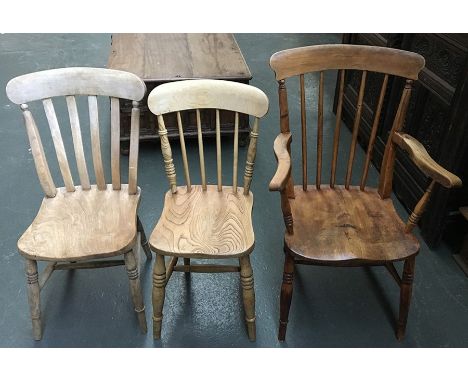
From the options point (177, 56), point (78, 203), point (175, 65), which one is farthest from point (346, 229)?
point (177, 56)

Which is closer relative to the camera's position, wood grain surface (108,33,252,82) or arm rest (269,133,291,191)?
arm rest (269,133,291,191)

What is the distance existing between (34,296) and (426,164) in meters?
1.57

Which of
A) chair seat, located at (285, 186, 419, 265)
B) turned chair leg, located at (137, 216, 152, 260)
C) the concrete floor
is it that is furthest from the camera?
turned chair leg, located at (137, 216, 152, 260)

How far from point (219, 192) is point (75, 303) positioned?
84 cm

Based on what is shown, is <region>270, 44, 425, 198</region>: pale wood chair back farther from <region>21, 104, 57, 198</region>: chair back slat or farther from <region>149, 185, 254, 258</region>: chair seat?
<region>21, 104, 57, 198</region>: chair back slat

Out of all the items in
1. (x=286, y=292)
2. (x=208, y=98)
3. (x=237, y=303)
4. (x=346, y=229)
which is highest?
(x=208, y=98)

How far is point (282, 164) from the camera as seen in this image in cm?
146

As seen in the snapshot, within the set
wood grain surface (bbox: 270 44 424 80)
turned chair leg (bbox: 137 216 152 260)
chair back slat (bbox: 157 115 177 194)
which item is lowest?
turned chair leg (bbox: 137 216 152 260)

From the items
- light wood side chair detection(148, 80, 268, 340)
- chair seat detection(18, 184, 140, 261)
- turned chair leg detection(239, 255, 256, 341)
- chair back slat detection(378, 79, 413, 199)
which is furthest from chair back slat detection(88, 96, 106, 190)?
chair back slat detection(378, 79, 413, 199)

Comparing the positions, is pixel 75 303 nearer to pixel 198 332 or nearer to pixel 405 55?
pixel 198 332

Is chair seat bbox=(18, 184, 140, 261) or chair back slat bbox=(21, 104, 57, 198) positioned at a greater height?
chair back slat bbox=(21, 104, 57, 198)

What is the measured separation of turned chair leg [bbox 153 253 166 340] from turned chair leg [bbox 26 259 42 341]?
46 centimetres

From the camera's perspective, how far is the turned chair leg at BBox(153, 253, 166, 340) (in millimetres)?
1595

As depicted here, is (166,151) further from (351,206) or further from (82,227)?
(351,206)
